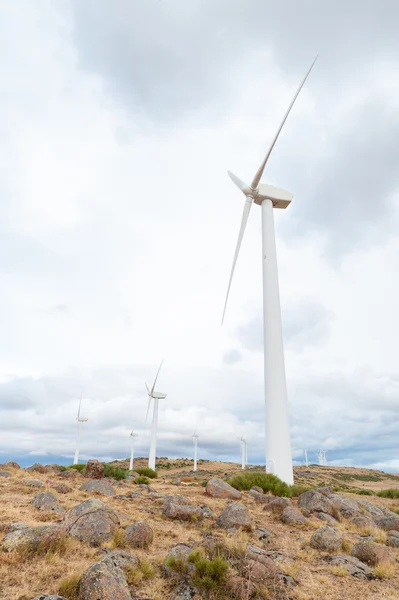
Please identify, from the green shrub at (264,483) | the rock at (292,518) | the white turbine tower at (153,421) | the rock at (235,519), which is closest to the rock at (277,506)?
the rock at (292,518)

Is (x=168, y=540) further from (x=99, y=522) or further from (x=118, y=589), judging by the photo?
(x=118, y=589)

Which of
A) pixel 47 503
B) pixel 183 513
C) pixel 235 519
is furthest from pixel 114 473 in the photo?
pixel 235 519

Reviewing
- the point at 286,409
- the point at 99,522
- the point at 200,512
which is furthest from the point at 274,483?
the point at 99,522

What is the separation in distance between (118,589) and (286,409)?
21.8m

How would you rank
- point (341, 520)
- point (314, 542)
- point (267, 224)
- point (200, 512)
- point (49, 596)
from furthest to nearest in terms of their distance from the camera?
point (267, 224) < point (341, 520) < point (200, 512) < point (314, 542) < point (49, 596)

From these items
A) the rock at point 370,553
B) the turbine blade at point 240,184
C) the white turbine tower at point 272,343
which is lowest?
the rock at point 370,553

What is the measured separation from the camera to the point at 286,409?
28.2 m

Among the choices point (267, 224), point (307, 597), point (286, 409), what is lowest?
point (307, 597)

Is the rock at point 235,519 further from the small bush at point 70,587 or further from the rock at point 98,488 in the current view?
the small bush at point 70,587

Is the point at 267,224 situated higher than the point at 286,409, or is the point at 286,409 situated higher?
the point at 267,224

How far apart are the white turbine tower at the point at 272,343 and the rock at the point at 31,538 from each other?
62.8ft

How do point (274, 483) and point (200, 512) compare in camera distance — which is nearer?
point (200, 512)

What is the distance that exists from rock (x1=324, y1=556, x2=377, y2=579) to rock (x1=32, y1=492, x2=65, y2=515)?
9.74 meters

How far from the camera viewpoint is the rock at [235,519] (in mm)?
14772
